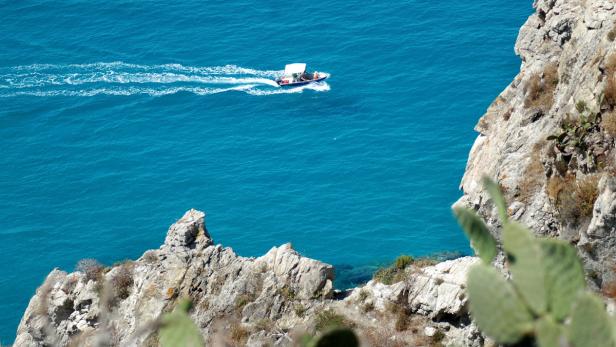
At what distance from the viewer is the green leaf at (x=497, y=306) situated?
17.2 ft

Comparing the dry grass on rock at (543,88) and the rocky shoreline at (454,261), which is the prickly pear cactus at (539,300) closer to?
the rocky shoreline at (454,261)

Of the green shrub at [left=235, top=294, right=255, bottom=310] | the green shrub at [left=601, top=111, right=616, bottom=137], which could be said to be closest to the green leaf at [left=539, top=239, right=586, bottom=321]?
the green shrub at [left=601, top=111, right=616, bottom=137]

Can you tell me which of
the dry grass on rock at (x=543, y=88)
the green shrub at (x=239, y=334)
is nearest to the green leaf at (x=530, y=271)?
the dry grass on rock at (x=543, y=88)

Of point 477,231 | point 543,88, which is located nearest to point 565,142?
point 543,88

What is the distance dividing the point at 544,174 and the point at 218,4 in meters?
51.0

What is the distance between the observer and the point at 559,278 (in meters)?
5.48

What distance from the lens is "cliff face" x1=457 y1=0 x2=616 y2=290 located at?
21109 mm

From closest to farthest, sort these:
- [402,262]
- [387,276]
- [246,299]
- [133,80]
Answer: [246,299] < [387,276] < [402,262] < [133,80]

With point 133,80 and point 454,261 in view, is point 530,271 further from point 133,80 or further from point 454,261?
point 133,80

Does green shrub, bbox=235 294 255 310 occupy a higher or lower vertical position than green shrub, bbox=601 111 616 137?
lower

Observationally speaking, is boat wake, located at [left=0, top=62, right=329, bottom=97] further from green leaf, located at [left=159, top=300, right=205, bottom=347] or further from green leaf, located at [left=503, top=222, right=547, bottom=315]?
green leaf, located at [left=503, top=222, right=547, bottom=315]

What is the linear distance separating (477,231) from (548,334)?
1.00m

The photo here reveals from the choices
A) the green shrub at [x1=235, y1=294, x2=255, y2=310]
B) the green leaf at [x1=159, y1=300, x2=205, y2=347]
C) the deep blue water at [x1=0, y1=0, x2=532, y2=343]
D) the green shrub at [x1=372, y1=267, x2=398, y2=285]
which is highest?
the deep blue water at [x1=0, y1=0, x2=532, y2=343]

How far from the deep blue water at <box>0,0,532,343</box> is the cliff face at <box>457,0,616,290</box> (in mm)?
14082
